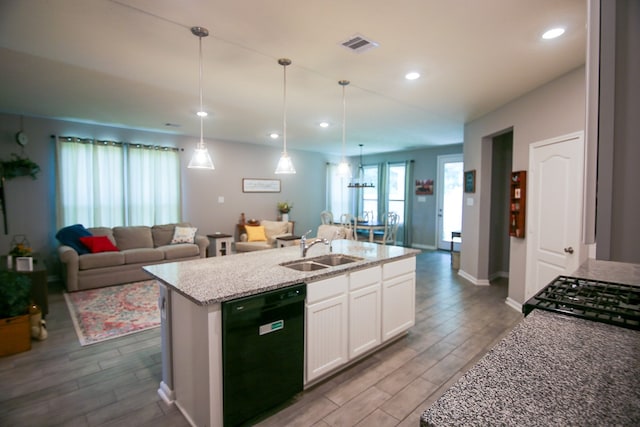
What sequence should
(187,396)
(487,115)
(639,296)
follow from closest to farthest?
(639,296), (187,396), (487,115)

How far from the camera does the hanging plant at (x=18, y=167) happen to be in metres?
4.64

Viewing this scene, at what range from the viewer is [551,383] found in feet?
2.77

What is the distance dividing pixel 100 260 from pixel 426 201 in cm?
722

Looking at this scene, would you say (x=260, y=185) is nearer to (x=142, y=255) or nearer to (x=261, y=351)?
(x=142, y=255)

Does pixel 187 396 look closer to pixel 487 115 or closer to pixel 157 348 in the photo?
pixel 157 348

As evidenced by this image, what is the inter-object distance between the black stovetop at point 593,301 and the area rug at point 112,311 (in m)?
3.61

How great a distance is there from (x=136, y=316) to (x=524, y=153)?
16.6 feet

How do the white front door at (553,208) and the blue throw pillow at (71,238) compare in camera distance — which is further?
the blue throw pillow at (71,238)

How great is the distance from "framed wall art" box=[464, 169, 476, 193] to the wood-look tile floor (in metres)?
2.13

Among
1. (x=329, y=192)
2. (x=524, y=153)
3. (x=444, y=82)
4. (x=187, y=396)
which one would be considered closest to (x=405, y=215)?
(x=329, y=192)

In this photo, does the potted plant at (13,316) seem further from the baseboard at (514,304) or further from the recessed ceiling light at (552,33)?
the baseboard at (514,304)

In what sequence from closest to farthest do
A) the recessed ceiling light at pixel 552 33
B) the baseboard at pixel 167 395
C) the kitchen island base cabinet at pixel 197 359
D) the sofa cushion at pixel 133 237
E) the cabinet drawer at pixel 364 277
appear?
the kitchen island base cabinet at pixel 197 359, the baseboard at pixel 167 395, the recessed ceiling light at pixel 552 33, the cabinet drawer at pixel 364 277, the sofa cushion at pixel 133 237

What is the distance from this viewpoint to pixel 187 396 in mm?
1993

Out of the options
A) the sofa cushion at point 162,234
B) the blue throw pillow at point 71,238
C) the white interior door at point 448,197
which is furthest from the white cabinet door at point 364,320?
the white interior door at point 448,197
